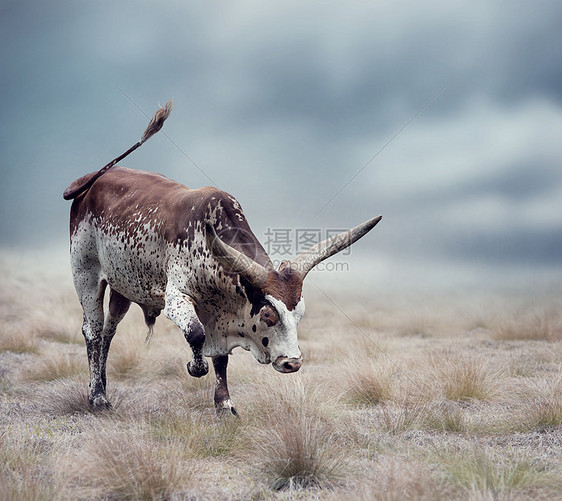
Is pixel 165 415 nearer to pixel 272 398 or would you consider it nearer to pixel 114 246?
pixel 272 398

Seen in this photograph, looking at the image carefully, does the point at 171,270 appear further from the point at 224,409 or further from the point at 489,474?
the point at 489,474

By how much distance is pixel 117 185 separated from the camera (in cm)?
575

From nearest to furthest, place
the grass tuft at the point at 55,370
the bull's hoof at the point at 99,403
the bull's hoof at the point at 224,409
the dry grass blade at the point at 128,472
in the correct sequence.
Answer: the dry grass blade at the point at 128,472 → the bull's hoof at the point at 224,409 → the bull's hoof at the point at 99,403 → the grass tuft at the point at 55,370

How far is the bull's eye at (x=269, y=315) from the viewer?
4129mm

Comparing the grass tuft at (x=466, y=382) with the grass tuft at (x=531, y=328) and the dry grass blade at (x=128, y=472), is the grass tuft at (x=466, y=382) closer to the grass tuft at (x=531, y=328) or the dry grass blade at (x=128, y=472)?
the dry grass blade at (x=128, y=472)

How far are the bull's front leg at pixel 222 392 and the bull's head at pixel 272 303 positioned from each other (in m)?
0.80

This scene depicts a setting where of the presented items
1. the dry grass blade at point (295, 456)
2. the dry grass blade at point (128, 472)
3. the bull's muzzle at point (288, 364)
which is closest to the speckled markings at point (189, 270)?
the bull's muzzle at point (288, 364)

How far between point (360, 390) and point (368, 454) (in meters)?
2.03

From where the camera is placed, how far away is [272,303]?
4.14 m

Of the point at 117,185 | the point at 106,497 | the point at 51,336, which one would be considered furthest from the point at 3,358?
the point at 106,497

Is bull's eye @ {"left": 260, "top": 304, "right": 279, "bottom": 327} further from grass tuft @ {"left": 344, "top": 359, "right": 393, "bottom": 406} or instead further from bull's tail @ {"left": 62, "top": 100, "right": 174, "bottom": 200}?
bull's tail @ {"left": 62, "top": 100, "right": 174, "bottom": 200}

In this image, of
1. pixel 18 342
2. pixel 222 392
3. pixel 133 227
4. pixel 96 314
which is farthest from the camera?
pixel 18 342

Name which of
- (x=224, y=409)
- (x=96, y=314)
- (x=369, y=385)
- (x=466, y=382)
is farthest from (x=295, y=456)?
(x=96, y=314)

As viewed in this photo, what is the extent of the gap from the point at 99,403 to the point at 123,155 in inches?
104
